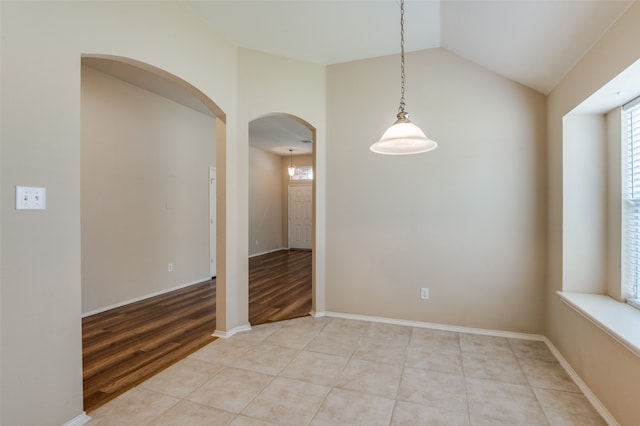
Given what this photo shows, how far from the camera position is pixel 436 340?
290 cm

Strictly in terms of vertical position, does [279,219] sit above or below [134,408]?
above

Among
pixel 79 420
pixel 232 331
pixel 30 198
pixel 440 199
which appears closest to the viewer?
pixel 30 198

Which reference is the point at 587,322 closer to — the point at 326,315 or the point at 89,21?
the point at 326,315

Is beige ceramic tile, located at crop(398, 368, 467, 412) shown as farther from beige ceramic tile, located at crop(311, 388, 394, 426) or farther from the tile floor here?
beige ceramic tile, located at crop(311, 388, 394, 426)

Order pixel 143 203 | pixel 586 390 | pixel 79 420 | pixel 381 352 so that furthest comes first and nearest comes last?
1. pixel 143 203
2. pixel 381 352
3. pixel 586 390
4. pixel 79 420

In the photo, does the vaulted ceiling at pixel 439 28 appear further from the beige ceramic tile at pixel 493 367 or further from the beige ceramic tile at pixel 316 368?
the beige ceramic tile at pixel 316 368

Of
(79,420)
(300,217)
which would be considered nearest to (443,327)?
(79,420)

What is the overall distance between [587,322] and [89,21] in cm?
371

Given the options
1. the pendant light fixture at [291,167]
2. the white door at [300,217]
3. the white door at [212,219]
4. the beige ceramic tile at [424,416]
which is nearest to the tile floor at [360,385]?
the beige ceramic tile at [424,416]

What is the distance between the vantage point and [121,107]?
3887 millimetres

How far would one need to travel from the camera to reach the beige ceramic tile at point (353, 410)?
179 cm

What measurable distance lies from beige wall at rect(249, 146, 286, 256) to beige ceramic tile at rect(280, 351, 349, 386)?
534cm

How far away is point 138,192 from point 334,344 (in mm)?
3235

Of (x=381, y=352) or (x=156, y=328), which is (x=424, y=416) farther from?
(x=156, y=328)
